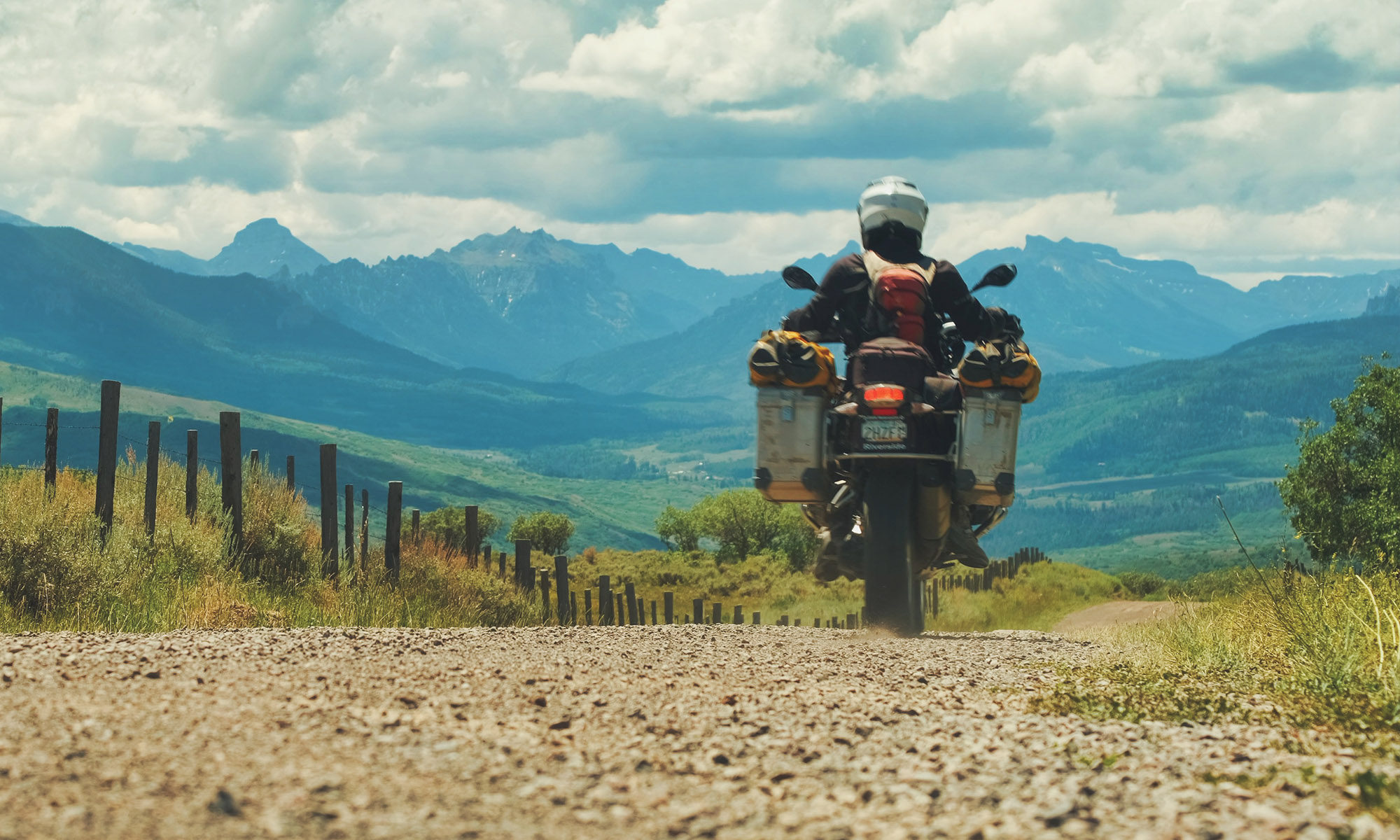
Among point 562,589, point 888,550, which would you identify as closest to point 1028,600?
point 562,589

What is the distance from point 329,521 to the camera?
15211 millimetres

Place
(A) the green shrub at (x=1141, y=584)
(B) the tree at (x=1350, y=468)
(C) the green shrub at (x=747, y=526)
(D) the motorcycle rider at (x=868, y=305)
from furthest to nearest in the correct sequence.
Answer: (C) the green shrub at (x=747, y=526) < (A) the green shrub at (x=1141, y=584) < (B) the tree at (x=1350, y=468) < (D) the motorcycle rider at (x=868, y=305)

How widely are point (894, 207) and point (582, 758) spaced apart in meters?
8.77

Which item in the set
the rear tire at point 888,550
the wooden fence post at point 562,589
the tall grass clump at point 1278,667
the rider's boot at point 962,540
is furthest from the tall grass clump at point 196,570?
the tall grass clump at point 1278,667

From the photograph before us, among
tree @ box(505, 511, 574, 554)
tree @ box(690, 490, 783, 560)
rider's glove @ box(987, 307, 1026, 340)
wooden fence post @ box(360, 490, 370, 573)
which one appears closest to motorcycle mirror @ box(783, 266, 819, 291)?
rider's glove @ box(987, 307, 1026, 340)

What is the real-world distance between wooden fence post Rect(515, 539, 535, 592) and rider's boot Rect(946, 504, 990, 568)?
8.03m

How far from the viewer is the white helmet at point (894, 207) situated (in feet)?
41.2

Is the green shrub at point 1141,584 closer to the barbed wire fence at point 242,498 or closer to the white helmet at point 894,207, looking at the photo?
the barbed wire fence at point 242,498

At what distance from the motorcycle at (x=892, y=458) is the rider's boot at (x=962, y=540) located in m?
0.09

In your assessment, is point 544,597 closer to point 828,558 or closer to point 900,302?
point 828,558

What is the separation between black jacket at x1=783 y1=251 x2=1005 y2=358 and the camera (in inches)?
474

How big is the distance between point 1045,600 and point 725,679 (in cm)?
3493

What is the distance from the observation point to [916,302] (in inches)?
461

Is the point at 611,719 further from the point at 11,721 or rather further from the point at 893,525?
the point at 893,525
